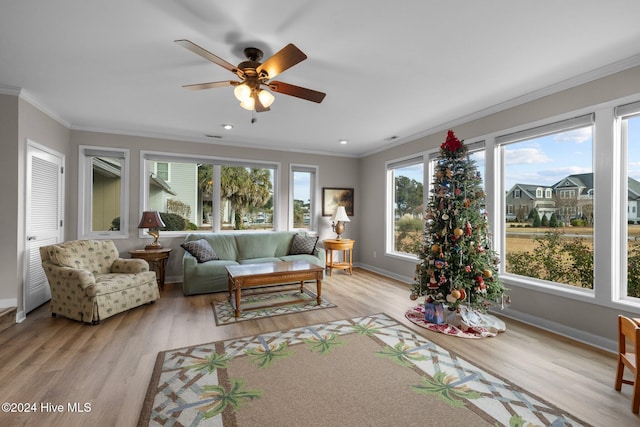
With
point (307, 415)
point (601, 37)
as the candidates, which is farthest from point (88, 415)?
point (601, 37)

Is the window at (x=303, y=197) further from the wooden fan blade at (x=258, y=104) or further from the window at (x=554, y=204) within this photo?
the window at (x=554, y=204)

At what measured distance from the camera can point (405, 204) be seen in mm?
5570

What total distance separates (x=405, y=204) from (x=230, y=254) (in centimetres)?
339

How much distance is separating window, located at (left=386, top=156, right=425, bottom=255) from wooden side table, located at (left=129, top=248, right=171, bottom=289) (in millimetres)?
4070

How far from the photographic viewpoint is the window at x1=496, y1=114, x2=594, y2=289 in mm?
3012

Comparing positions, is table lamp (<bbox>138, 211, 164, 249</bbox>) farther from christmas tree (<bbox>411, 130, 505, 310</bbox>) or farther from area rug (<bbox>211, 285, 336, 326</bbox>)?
christmas tree (<bbox>411, 130, 505, 310</bbox>)

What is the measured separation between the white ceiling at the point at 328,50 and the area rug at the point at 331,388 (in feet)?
8.65

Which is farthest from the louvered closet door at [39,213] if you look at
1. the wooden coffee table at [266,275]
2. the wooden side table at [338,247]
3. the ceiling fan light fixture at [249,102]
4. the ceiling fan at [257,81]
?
the wooden side table at [338,247]

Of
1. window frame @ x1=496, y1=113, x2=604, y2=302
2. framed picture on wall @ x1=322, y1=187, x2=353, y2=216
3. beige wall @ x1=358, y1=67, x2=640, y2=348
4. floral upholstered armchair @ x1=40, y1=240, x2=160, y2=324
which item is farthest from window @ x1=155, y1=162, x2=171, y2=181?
window frame @ x1=496, y1=113, x2=604, y2=302

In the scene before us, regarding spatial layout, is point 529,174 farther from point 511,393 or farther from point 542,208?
point 511,393

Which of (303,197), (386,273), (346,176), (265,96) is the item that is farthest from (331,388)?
(346,176)

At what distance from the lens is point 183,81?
306cm

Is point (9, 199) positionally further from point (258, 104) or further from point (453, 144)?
point (453, 144)

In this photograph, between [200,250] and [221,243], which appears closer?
[200,250]
